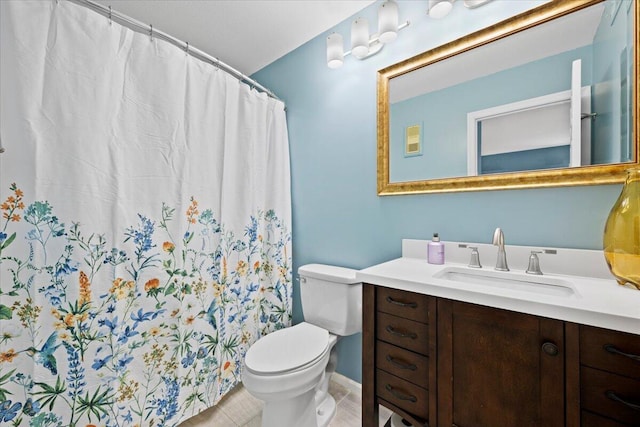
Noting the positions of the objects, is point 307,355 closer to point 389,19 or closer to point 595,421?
point 595,421

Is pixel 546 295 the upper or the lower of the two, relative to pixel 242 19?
lower

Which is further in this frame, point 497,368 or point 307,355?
point 307,355

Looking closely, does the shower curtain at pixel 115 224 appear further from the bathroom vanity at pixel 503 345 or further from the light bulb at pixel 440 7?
the light bulb at pixel 440 7

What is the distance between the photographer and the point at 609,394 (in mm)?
639

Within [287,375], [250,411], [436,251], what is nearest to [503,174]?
[436,251]

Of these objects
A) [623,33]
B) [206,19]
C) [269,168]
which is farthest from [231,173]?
[623,33]

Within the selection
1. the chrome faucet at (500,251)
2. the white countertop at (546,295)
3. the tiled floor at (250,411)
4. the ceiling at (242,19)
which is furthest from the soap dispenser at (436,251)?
the ceiling at (242,19)

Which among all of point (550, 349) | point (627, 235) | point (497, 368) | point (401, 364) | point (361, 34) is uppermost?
point (361, 34)

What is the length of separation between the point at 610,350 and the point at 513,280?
38cm

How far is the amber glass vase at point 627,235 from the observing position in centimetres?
80

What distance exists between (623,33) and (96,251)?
2.17 metres

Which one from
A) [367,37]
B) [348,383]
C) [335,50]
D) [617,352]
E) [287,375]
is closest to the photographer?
[617,352]

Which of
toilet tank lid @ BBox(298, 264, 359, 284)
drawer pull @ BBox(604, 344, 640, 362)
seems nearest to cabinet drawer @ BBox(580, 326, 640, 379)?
A: drawer pull @ BBox(604, 344, 640, 362)

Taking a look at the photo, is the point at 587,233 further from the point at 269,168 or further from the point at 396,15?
the point at 269,168
